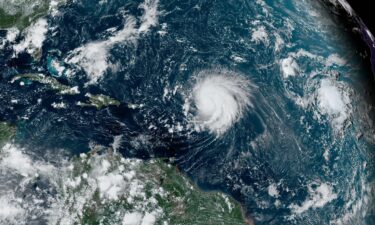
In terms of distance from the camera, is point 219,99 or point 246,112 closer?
point 246,112

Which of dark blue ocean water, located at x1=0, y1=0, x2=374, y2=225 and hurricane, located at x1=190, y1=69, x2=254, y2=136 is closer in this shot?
dark blue ocean water, located at x1=0, y1=0, x2=374, y2=225

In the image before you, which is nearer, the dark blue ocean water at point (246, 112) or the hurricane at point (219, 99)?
the dark blue ocean water at point (246, 112)

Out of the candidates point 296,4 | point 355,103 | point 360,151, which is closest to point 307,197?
point 360,151

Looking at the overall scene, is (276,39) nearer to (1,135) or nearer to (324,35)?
(324,35)

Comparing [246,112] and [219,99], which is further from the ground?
[246,112]
